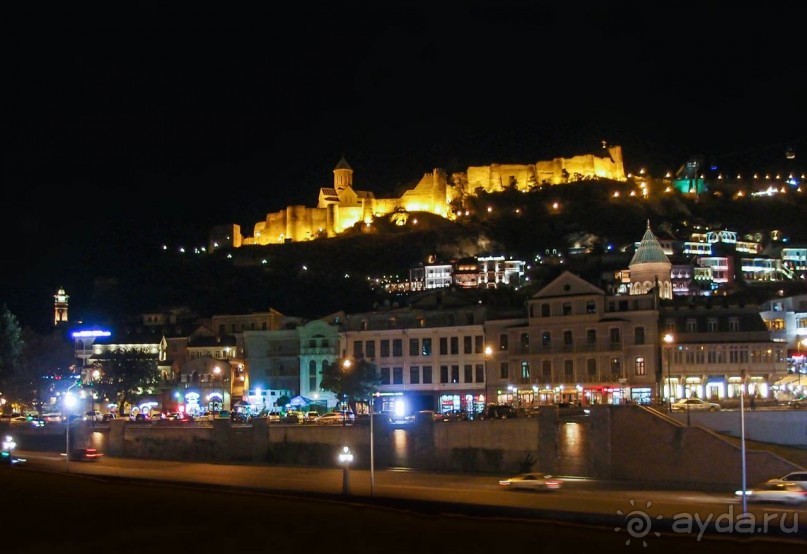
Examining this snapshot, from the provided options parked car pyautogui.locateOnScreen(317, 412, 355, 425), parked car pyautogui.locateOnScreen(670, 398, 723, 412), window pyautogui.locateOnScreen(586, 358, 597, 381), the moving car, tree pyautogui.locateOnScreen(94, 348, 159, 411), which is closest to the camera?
the moving car

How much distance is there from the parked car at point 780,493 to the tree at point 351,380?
38.1 meters

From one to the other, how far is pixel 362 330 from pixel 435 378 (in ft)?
24.6

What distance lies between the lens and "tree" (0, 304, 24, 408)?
8931 centimetres

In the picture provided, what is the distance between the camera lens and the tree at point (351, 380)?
71125mm

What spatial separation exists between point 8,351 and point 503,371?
45.5m

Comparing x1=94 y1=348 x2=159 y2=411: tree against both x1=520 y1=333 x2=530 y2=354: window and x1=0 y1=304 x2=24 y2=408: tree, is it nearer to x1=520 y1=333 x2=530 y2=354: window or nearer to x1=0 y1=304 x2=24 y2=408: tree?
x1=0 y1=304 x2=24 y2=408: tree

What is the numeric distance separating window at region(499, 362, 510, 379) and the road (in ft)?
65.5

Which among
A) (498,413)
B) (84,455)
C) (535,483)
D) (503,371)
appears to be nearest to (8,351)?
(84,455)

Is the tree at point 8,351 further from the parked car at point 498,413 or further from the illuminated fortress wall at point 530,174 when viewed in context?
the illuminated fortress wall at point 530,174

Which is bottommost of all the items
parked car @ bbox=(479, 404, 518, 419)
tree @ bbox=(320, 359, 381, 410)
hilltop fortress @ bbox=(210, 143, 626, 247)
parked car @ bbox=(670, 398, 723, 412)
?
parked car @ bbox=(479, 404, 518, 419)

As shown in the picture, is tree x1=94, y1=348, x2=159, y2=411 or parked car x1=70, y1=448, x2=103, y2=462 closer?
parked car x1=70, y1=448, x2=103, y2=462

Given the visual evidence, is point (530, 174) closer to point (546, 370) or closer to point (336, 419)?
point (546, 370)

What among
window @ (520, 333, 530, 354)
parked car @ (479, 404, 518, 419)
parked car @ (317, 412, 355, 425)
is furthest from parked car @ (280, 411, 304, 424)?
window @ (520, 333, 530, 354)

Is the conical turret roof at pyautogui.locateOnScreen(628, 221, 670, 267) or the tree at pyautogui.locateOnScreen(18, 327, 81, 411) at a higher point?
the conical turret roof at pyautogui.locateOnScreen(628, 221, 670, 267)
